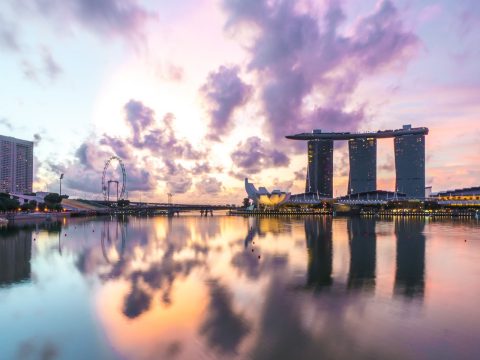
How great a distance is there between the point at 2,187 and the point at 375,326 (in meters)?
218

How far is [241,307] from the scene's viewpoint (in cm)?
1856

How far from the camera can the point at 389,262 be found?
31516 millimetres

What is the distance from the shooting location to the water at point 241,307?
13648mm

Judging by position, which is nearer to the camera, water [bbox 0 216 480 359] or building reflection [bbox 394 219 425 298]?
water [bbox 0 216 480 359]

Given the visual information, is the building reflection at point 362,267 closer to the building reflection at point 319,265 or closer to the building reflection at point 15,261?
the building reflection at point 319,265

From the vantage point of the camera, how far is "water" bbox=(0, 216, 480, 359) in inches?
537

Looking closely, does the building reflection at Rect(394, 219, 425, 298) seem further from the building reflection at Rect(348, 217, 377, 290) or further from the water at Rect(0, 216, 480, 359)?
the building reflection at Rect(348, 217, 377, 290)

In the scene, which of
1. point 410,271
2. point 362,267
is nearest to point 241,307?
point 362,267

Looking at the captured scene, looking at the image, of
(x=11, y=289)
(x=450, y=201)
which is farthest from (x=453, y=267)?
(x=450, y=201)

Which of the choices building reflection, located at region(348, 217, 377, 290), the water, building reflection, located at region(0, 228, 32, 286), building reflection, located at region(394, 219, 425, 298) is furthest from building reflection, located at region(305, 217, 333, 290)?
building reflection, located at region(0, 228, 32, 286)

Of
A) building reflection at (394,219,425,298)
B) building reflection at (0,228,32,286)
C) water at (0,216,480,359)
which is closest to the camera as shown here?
water at (0,216,480,359)

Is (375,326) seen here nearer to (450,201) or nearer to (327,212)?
(327,212)

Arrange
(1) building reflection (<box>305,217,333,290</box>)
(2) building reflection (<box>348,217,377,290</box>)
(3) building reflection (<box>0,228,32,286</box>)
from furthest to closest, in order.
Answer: (3) building reflection (<box>0,228,32,286</box>)
(1) building reflection (<box>305,217,333,290</box>)
(2) building reflection (<box>348,217,377,290</box>)

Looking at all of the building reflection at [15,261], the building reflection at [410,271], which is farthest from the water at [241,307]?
the building reflection at [15,261]
